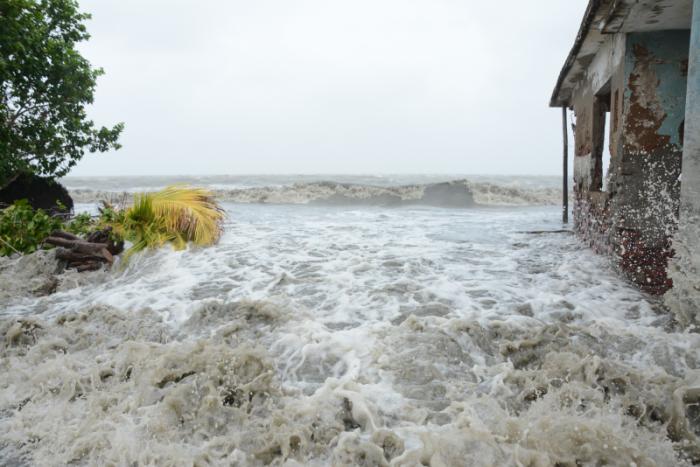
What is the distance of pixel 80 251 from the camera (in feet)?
17.6

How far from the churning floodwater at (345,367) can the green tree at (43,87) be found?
2.72 meters

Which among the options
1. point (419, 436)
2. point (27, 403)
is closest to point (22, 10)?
point (27, 403)

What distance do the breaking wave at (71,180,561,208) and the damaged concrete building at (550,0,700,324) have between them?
1105cm

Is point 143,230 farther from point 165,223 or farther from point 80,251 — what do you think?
point 80,251

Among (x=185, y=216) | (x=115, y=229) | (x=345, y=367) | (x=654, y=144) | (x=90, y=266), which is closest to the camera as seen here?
(x=345, y=367)

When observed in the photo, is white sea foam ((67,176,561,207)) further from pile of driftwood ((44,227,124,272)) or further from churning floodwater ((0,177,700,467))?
churning floodwater ((0,177,700,467))

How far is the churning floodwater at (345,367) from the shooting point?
196 centimetres

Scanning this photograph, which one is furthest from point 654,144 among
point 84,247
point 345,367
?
point 84,247

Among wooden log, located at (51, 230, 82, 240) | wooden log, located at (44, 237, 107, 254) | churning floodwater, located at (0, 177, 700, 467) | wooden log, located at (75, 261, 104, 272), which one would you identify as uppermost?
wooden log, located at (51, 230, 82, 240)

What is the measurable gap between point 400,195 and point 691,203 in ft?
47.3

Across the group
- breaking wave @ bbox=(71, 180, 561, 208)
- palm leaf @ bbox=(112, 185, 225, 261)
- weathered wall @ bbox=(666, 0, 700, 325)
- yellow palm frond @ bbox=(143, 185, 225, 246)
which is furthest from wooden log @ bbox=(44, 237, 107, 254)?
breaking wave @ bbox=(71, 180, 561, 208)

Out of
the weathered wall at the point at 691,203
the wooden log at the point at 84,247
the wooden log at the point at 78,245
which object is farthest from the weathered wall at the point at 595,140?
the wooden log at the point at 78,245

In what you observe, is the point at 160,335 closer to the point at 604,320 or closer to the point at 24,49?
the point at 604,320

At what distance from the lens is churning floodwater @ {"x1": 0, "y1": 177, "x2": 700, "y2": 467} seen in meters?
1.96
